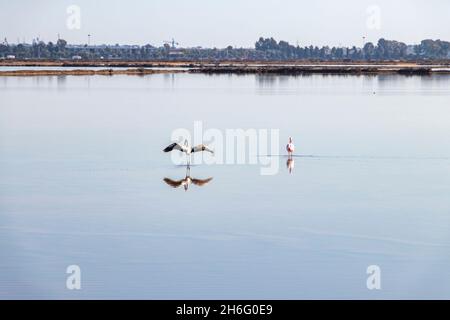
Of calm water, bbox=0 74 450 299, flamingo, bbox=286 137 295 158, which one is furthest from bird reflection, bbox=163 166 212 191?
flamingo, bbox=286 137 295 158

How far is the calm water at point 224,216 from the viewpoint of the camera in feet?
38.0

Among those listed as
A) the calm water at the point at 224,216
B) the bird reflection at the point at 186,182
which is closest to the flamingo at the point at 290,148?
the calm water at the point at 224,216

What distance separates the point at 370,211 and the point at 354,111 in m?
20.7

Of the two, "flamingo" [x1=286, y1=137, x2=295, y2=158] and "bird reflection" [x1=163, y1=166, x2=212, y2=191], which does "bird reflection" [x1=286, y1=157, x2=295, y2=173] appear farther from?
"bird reflection" [x1=163, y1=166, x2=212, y2=191]

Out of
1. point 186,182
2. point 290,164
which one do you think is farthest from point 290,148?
point 186,182

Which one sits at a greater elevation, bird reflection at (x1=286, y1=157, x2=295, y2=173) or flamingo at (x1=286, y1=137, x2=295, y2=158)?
flamingo at (x1=286, y1=137, x2=295, y2=158)

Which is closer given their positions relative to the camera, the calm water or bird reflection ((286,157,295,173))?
the calm water

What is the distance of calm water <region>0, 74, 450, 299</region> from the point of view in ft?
38.0

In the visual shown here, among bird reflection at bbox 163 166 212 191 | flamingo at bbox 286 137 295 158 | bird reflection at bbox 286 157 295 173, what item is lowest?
bird reflection at bbox 286 157 295 173

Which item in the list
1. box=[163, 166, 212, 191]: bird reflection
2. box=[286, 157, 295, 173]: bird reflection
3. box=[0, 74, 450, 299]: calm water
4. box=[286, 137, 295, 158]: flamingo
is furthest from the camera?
box=[286, 137, 295, 158]: flamingo

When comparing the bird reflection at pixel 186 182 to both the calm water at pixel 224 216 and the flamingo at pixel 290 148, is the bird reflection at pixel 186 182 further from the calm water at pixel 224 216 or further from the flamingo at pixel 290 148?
the flamingo at pixel 290 148

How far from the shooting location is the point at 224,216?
15.1 metres

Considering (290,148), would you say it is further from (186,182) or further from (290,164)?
(186,182)
